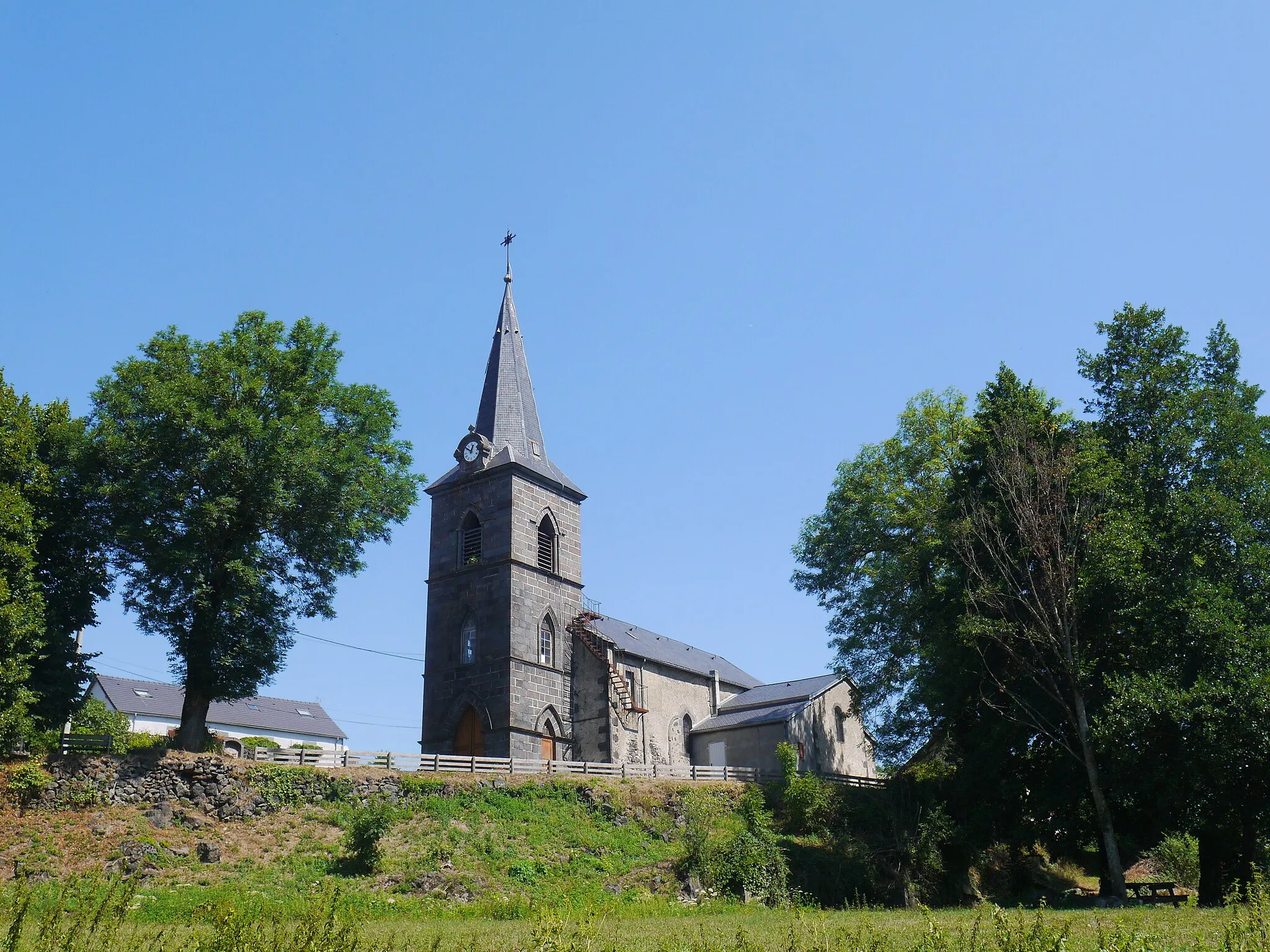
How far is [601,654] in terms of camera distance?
39.7 m

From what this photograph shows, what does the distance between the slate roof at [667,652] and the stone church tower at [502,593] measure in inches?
93.4

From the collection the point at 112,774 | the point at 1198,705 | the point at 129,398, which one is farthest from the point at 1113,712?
the point at 129,398

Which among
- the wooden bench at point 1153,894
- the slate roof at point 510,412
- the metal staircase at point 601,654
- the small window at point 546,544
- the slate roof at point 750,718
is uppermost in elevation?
the slate roof at point 510,412

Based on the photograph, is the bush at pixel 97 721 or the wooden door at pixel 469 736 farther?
the wooden door at pixel 469 736

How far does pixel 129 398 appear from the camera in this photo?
94.4ft

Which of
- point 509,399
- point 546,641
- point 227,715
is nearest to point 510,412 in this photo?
point 509,399

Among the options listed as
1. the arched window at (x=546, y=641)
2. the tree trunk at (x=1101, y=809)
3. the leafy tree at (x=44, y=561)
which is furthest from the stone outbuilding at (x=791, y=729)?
the leafy tree at (x=44, y=561)

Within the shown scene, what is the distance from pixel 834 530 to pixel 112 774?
976 inches

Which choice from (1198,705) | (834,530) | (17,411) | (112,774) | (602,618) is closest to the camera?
(1198,705)

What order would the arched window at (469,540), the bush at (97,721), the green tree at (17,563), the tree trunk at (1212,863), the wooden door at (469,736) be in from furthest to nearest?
the arched window at (469,540), the wooden door at (469,736), the bush at (97,721), the green tree at (17,563), the tree trunk at (1212,863)

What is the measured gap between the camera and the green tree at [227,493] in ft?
92.0

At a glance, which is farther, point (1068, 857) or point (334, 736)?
point (334, 736)

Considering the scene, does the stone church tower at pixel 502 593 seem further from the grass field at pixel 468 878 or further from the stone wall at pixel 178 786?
the stone wall at pixel 178 786

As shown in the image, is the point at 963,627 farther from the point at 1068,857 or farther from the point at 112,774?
the point at 112,774
